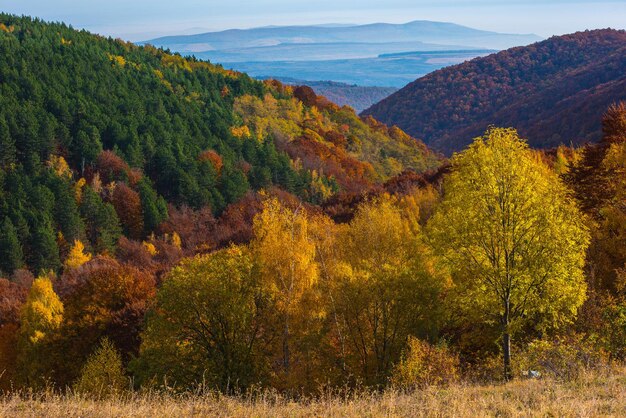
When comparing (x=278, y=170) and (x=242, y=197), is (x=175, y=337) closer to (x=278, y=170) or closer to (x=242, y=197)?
(x=242, y=197)

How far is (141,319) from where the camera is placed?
39312 mm

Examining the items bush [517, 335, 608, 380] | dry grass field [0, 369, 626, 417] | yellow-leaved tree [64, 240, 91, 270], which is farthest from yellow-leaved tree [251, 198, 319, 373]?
yellow-leaved tree [64, 240, 91, 270]

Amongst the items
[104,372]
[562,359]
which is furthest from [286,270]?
[104,372]

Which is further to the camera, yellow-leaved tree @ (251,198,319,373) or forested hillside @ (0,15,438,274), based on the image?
forested hillside @ (0,15,438,274)

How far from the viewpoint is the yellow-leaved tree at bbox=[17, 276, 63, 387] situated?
134ft

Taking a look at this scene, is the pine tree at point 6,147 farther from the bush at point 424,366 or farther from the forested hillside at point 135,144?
the bush at point 424,366

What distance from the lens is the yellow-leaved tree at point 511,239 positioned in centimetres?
2058

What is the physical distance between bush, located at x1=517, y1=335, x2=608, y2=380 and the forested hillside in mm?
86508

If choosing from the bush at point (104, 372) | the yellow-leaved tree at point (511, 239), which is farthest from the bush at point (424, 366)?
the bush at point (104, 372)

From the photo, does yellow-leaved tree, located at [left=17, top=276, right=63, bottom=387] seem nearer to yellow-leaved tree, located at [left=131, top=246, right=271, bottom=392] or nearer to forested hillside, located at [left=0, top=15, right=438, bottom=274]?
yellow-leaved tree, located at [left=131, top=246, right=271, bottom=392]

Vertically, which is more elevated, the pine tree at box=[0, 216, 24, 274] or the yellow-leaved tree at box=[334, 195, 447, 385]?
the yellow-leaved tree at box=[334, 195, 447, 385]

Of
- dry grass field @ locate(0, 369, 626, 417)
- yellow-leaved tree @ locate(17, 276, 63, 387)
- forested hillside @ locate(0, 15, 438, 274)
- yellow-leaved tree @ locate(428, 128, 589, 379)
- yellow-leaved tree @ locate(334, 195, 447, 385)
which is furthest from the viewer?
forested hillside @ locate(0, 15, 438, 274)

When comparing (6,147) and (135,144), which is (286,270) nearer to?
(6,147)

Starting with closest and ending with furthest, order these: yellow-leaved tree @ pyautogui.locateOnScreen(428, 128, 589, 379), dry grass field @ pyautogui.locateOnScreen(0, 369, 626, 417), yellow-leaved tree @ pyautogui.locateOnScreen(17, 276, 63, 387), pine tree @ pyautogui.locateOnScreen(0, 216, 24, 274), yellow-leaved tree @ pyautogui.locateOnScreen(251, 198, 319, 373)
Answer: dry grass field @ pyautogui.locateOnScreen(0, 369, 626, 417)
yellow-leaved tree @ pyautogui.locateOnScreen(428, 128, 589, 379)
yellow-leaved tree @ pyautogui.locateOnScreen(251, 198, 319, 373)
yellow-leaved tree @ pyautogui.locateOnScreen(17, 276, 63, 387)
pine tree @ pyautogui.locateOnScreen(0, 216, 24, 274)
